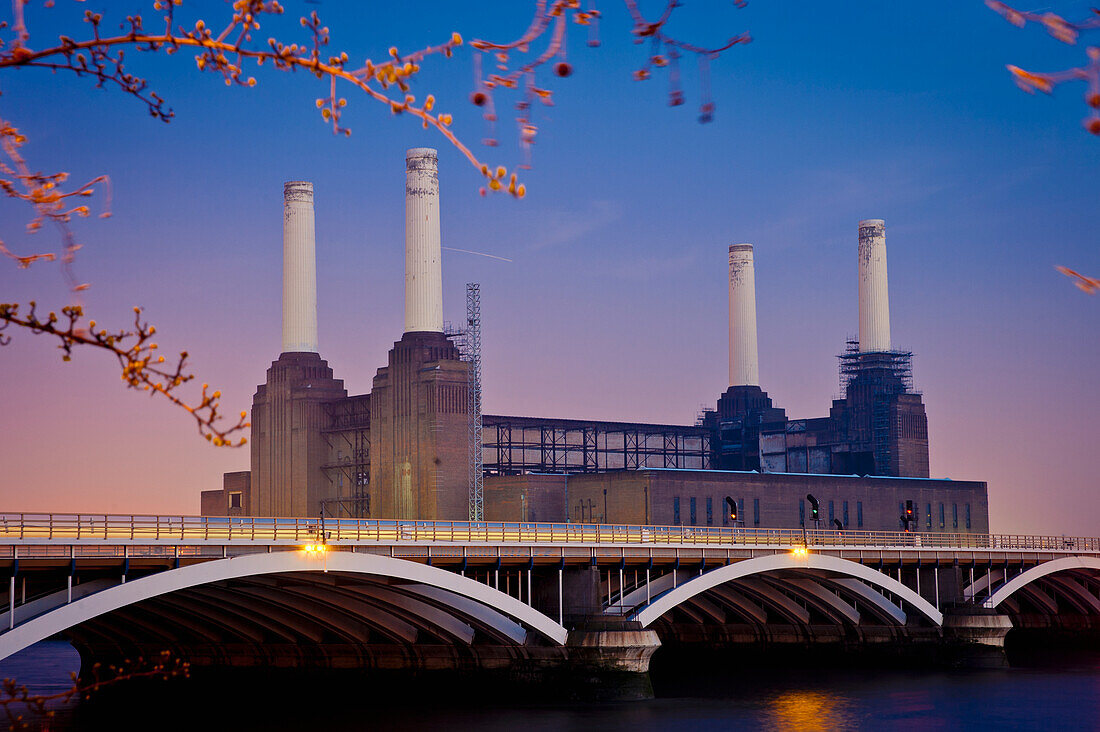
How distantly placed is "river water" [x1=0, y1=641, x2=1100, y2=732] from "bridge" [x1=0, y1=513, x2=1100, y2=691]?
2.80 m

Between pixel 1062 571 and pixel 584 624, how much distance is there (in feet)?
154

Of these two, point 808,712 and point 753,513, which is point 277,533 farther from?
point 753,513

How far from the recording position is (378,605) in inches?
2327

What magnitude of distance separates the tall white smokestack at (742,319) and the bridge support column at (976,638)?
215 ft

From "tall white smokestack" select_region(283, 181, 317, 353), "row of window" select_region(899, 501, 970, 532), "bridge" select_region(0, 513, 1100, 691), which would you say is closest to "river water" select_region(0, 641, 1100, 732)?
"bridge" select_region(0, 513, 1100, 691)

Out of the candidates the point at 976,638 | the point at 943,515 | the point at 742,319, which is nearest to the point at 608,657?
the point at 976,638

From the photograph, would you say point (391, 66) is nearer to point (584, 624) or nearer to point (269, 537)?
point (269, 537)

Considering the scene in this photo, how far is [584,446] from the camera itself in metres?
136

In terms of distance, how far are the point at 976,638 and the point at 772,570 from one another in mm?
16167

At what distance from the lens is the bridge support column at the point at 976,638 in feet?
252

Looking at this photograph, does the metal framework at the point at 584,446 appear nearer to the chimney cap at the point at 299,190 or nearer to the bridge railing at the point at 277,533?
the chimney cap at the point at 299,190

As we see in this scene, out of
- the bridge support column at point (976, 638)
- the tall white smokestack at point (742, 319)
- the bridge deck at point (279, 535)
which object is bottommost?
the bridge support column at point (976, 638)

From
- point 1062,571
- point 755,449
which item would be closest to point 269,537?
point 1062,571

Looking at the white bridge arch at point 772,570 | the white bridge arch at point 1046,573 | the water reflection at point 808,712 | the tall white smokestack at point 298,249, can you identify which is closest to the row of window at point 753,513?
the white bridge arch at point 1046,573
